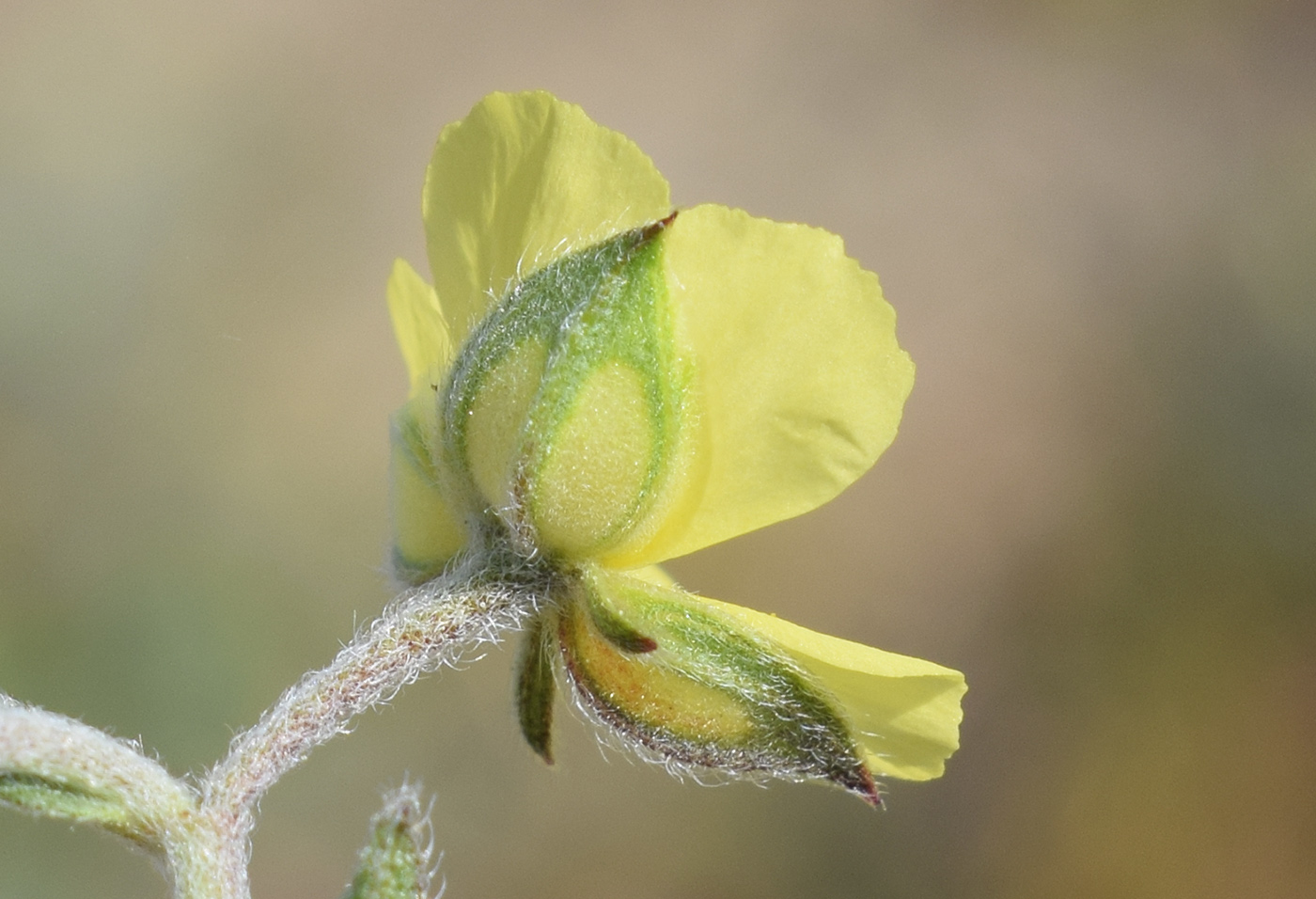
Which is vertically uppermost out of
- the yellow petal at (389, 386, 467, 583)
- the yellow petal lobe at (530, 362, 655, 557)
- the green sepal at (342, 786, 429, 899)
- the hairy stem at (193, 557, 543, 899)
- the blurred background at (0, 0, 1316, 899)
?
the blurred background at (0, 0, 1316, 899)

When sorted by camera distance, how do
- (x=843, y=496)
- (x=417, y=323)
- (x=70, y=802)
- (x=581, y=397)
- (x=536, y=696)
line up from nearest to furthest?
(x=70, y=802) < (x=581, y=397) < (x=536, y=696) < (x=417, y=323) < (x=843, y=496)

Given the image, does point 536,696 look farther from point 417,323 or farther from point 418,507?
point 417,323

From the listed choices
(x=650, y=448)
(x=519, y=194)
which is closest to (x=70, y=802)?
(x=650, y=448)

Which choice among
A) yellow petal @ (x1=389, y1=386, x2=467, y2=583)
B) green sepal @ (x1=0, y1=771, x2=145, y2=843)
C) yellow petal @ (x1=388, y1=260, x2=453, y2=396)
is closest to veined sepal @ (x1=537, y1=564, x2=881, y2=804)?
yellow petal @ (x1=389, y1=386, x2=467, y2=583)

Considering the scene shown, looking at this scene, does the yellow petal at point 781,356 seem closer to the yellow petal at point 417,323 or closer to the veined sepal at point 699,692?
the veined sepal at point 699,692

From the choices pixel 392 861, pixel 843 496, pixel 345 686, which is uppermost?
pixel 843 496

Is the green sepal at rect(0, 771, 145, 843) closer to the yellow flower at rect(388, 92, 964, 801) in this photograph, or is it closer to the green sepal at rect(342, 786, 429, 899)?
the green sepal at rect(342, 786, 429, 899)

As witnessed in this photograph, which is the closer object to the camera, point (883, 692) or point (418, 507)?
point (883, 692)
